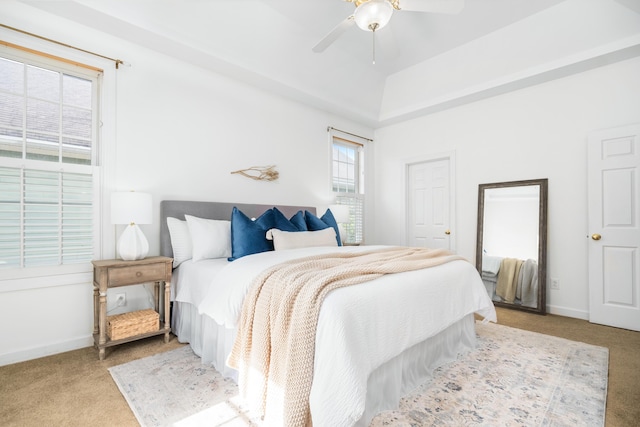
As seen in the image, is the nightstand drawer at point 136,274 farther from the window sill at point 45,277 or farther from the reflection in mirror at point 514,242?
the reflection in mirror at point 514,242

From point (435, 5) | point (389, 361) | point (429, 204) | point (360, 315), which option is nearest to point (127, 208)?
point (360, 315)

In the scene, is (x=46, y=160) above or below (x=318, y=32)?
below

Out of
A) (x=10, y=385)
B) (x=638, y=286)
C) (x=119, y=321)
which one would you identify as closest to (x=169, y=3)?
(x=119, y=321)

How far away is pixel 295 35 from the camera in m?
3.42

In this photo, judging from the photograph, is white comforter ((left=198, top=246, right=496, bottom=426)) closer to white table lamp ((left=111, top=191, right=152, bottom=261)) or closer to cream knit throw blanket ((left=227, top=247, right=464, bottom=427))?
cream knit throw blanket ((left=227, top=247, right=464, bottom=427))

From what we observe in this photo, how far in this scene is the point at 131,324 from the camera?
7.74 feet

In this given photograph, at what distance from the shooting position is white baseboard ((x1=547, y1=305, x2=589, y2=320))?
3.34 meters

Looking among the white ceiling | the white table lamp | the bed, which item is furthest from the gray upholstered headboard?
the white ceiling

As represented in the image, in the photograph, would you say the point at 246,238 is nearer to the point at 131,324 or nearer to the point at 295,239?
the point at 295,239

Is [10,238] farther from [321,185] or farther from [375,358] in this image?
[321,185]

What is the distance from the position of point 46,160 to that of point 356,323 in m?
2.68

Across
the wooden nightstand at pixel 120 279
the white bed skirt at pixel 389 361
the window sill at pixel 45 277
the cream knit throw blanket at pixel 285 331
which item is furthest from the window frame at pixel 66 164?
the cream knit throw blanket at pixel 285 331

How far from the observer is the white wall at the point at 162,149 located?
7.54 ft

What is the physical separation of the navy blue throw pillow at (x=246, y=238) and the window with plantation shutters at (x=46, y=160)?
117 centimetres
